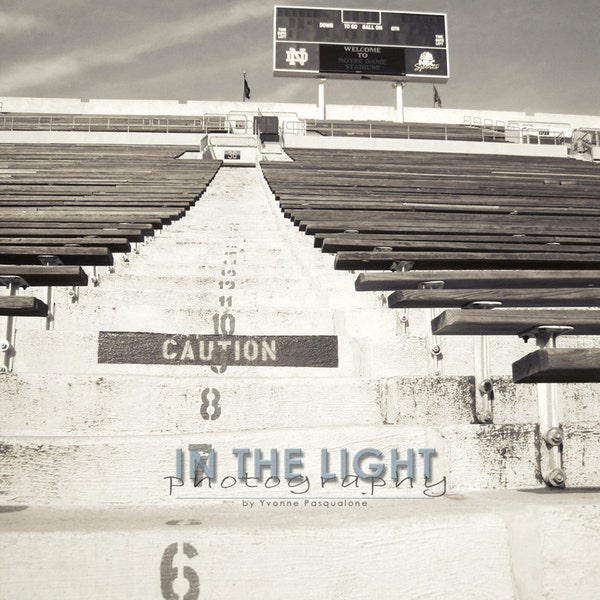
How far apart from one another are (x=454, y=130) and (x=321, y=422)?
63.0 ft

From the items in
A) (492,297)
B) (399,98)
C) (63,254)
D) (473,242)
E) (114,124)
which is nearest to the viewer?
(492,297)

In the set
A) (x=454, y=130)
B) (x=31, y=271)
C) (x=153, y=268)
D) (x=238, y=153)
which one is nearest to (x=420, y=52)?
(x=454, y=130)

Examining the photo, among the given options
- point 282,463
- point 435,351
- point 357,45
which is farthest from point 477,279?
point 357,45

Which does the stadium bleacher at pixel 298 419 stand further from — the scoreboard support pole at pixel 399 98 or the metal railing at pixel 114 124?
the scoreboard support pole at pixel 399 98

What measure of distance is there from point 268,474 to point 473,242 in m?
2.55

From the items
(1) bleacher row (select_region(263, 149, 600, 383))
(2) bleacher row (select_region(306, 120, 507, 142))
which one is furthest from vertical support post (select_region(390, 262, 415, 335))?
(2) bleacher row (select_region(306, 120, 507, 142))

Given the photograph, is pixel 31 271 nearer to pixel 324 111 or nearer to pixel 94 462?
pixel 94 462

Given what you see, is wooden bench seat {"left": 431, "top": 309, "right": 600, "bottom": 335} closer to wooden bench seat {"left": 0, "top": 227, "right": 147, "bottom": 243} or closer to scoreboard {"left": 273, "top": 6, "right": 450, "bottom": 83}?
wooden bench seat {"left": 0, "top": 227, "right": 147, "bottom": 243}

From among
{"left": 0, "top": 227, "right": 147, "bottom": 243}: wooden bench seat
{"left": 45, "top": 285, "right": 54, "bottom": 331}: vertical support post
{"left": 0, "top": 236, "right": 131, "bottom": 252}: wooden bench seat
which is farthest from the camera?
{"left": 0, "top": 227, "right": 147, "bottom": 243}: wooden bench seat

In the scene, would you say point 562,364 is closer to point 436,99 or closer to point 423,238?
point 423,238

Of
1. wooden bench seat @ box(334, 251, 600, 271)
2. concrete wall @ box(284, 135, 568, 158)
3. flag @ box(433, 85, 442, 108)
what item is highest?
flag @ box(433, 85, 442, 108)

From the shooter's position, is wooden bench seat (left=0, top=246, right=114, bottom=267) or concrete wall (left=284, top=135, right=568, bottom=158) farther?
concrete wall (left=284, top=135, right=568, bottom=158)

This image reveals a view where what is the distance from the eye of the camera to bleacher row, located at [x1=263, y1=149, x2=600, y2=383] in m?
1.76

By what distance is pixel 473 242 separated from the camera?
149 inches
